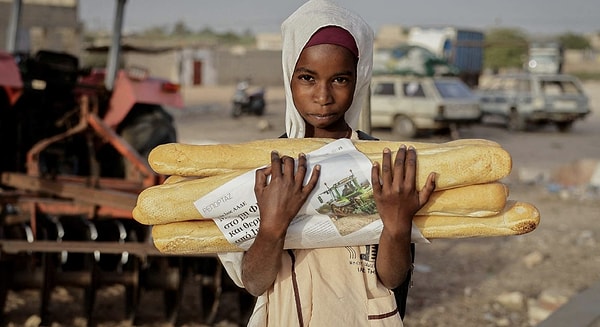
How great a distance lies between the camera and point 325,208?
1545mm

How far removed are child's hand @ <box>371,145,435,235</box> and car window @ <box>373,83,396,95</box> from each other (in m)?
15.5

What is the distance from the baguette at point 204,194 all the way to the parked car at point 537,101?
1794 cm

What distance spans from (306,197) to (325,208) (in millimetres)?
64

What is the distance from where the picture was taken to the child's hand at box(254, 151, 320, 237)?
4.88 feet

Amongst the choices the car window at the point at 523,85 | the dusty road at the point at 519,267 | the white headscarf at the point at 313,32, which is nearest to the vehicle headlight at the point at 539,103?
the car window at the point at 523,85

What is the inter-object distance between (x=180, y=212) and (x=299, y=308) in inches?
13.8

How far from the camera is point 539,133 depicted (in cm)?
1870

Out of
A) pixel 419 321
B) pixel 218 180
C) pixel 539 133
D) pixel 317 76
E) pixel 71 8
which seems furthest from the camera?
pixel 71 8

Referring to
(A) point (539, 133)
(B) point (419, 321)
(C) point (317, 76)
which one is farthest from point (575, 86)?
(C) point (317, 76)

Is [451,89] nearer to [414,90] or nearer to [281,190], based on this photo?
[414,90]

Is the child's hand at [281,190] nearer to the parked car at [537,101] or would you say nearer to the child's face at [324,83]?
the child's face at [324,83]

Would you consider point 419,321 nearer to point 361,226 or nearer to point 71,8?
point 361,226

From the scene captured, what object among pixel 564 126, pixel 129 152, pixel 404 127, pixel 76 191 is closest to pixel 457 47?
pixel 564 126

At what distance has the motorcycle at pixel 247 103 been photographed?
19.8 meters
